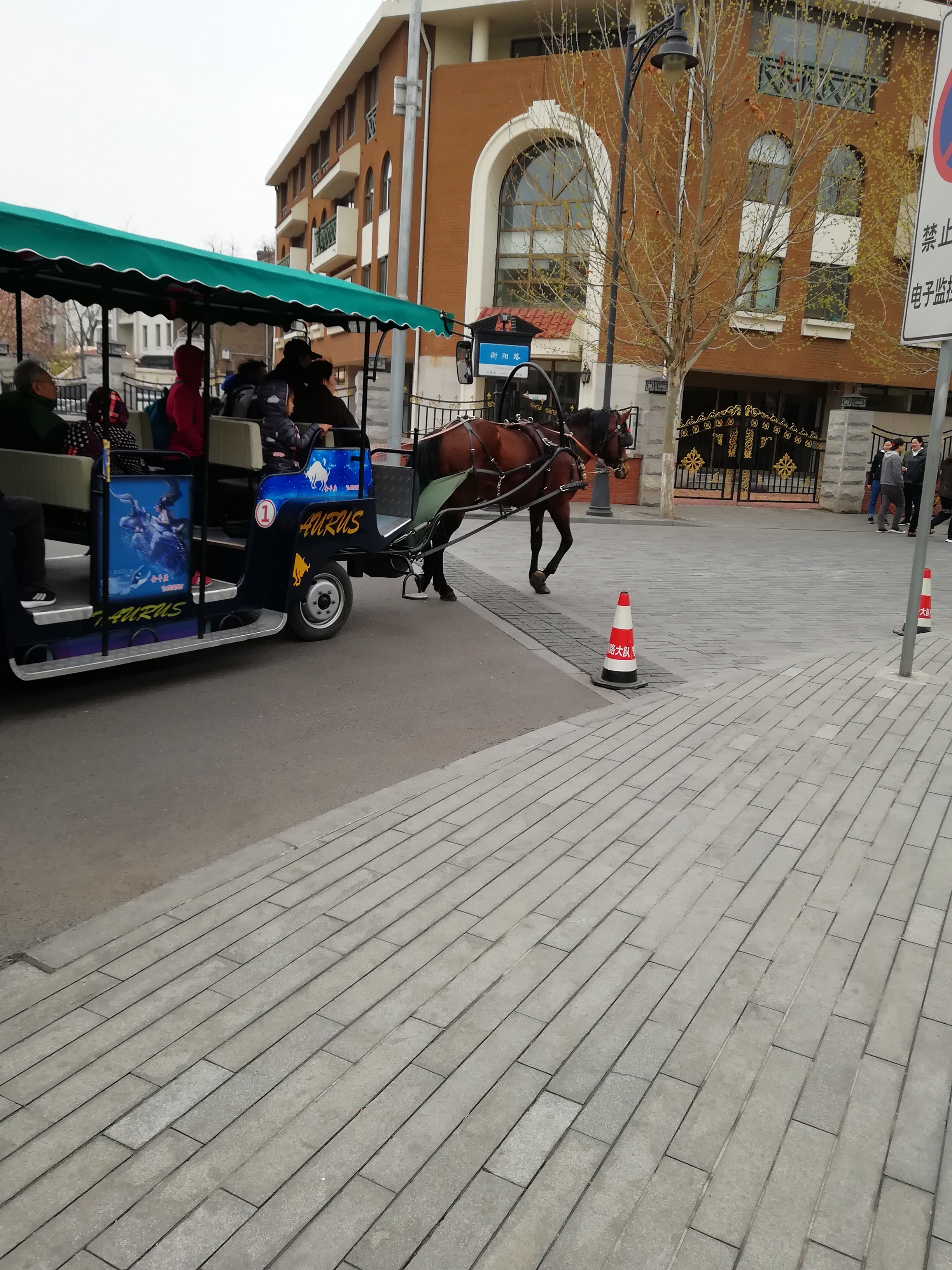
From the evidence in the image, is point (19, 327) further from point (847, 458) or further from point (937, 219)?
point (847, 458)

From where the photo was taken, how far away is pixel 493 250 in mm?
32438

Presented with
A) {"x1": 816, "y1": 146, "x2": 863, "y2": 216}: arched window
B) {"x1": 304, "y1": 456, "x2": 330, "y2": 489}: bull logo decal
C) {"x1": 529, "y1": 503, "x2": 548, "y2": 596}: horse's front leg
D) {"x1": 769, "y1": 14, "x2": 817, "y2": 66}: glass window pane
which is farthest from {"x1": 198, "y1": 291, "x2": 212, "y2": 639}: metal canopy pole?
{"x1": 769, "y1": 14, "x2": 817, "y2": 66}: glass window pane

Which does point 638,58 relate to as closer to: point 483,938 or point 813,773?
point 813,773

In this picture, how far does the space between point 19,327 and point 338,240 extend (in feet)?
115

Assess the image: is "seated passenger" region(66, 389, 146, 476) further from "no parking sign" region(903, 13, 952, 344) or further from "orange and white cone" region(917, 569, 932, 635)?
"orange and white cone" region(917, 569, 932, 635)

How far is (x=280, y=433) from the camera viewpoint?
8.11 meters

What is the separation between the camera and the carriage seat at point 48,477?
6453 millimetres

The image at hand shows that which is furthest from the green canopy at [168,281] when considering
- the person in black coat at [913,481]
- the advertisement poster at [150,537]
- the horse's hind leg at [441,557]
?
the person in black coat at [913,481]

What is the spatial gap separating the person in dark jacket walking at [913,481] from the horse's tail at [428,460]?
1442 centimetres

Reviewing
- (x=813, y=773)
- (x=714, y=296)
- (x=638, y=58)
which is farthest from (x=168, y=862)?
(x=714, y=296)

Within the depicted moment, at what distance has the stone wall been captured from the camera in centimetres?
2541

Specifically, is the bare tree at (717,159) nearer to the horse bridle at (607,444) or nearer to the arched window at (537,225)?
the arched window at (537,225)

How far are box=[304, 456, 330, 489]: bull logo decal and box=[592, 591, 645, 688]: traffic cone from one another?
2620mm

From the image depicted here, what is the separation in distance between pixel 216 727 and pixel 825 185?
29.6 metres
